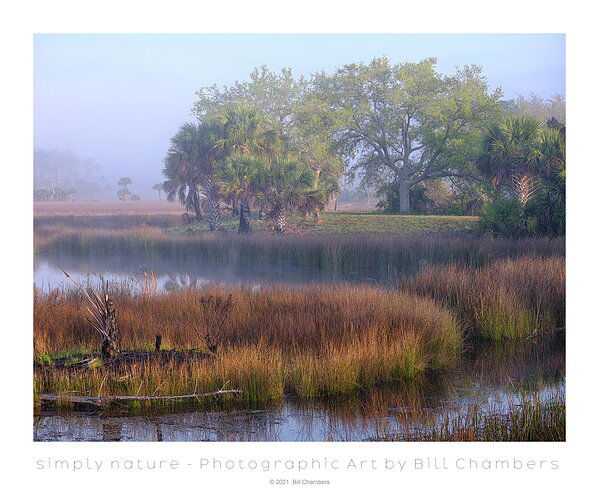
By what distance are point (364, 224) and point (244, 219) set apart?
13.1 ft

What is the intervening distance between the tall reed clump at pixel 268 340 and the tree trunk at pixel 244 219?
1226 centimetres

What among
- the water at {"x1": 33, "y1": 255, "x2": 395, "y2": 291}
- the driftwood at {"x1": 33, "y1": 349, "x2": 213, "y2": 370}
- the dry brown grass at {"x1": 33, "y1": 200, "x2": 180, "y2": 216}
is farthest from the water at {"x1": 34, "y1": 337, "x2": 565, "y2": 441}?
the dry brown grass at {"x1": 33, "y1": 200, "x2": 180, "y2": 216}

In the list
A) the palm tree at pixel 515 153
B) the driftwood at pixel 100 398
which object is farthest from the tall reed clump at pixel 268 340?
the palm tree at pixel 515 153

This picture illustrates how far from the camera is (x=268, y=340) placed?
10266 mm

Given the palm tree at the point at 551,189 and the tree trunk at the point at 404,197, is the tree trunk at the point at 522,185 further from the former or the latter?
the tree trunk at the point at 404,197

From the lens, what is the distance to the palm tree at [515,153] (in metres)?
22.3

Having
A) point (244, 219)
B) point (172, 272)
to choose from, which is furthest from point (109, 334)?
point (244, 219)

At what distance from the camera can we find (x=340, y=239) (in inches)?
850

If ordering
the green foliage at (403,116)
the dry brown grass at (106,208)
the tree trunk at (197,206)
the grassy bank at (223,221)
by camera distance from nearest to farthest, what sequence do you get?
1. the grassy bank at (223,221)
2. the dry brown grass at (106,208)
3. the tree trunk at (197,206)
4. the green foliage at (403,116)

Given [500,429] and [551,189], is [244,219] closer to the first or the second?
[551,189]
